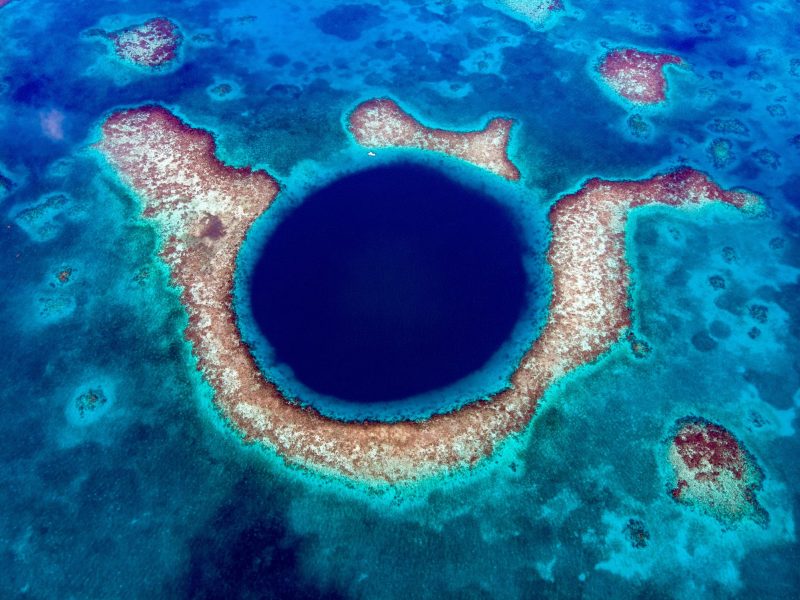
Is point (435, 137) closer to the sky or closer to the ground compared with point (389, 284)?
closer to the sky

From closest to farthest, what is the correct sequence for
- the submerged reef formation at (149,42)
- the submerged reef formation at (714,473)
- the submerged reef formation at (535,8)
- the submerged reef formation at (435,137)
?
the submerged reef formation at (714,473) → the submerged reef formation at (435,137) → the submerged reef formation at (149,42) → the submerged reef formation at (535,8)

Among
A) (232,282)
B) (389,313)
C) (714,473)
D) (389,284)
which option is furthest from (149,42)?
(714,473)

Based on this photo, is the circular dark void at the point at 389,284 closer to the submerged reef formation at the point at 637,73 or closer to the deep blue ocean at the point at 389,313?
the deep blue ocean at the point at 389,313

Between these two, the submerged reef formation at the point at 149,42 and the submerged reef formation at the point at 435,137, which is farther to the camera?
the submerged reef formation at the point at 149,42

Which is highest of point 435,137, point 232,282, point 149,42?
point 149,42

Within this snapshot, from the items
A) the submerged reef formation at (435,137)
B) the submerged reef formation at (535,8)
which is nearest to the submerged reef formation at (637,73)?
the submerged reef formation at (535,8)

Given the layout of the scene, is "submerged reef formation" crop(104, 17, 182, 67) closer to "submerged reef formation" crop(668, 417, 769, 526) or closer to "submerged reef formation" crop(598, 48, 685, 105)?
"submerged reef formation" crop(598, 48, 685, 105)

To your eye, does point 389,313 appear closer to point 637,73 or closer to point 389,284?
point 389,284
